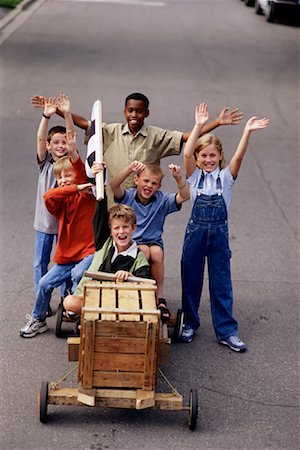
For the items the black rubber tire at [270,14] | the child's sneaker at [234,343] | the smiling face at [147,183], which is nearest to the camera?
the smiling face at [147,183]

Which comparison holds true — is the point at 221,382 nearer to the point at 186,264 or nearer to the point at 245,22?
the point at 186,264

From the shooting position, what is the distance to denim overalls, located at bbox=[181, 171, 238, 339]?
7.53 metres

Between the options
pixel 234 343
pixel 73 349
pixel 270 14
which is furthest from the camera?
pixel 270 14

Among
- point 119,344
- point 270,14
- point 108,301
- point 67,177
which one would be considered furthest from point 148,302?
point 270,14

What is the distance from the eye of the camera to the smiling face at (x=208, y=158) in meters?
7.45

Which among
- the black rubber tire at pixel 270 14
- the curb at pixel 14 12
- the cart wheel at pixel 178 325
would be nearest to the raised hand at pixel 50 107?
the cart wheel at pixel 178 325

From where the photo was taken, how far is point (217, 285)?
7.75 meters

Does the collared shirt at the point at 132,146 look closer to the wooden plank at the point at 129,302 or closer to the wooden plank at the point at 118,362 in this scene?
the wooden plank at the point at 129,302

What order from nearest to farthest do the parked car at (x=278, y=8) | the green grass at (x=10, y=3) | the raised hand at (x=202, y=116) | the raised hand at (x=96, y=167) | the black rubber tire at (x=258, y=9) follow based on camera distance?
1. the raised hand at (x=96, y=167)
2. the raised hand at (x=202, y=116)
3. the parked car at (x=278, y=8)
4. the green grass at (x=10, y=3)
5. the black rubber tire at (x=258, y=9)

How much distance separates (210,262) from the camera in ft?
25.4

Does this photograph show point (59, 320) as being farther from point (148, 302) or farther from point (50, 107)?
point (50, 107)

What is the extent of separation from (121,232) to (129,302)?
73cm

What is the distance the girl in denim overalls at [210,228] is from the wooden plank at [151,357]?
1589 mm

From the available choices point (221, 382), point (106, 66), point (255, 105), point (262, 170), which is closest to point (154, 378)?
point (221, 382)
